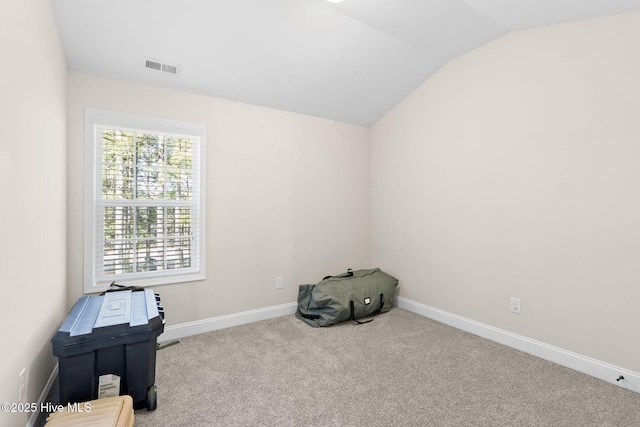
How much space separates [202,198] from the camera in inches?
114

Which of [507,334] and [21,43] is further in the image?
[507,334]

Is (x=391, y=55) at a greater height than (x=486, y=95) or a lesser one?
greater

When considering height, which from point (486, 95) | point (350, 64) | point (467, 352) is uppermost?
point (350, 64)

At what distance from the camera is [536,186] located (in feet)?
8.17

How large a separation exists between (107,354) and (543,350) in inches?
116

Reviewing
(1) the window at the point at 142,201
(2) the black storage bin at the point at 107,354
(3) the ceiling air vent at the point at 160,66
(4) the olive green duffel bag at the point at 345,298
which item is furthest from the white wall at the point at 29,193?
Answer: (4) the olive green duffel bag at the point at 345,298

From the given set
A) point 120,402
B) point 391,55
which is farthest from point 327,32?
point 120,402

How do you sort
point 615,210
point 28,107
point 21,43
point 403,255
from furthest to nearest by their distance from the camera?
point 403,255 < point 615,210 < point 28,107 < point 21,43

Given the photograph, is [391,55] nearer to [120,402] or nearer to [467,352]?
[467,352]

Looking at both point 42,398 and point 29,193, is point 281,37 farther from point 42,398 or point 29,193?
point 42,398

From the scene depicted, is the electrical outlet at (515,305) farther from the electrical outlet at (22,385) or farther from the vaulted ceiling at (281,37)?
the electrical outlet at (22,385)

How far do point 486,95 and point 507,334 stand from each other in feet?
6.76

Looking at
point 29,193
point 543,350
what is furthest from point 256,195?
point 543,350

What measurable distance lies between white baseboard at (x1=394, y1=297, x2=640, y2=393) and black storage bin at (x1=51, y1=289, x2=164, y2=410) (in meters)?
2.56
